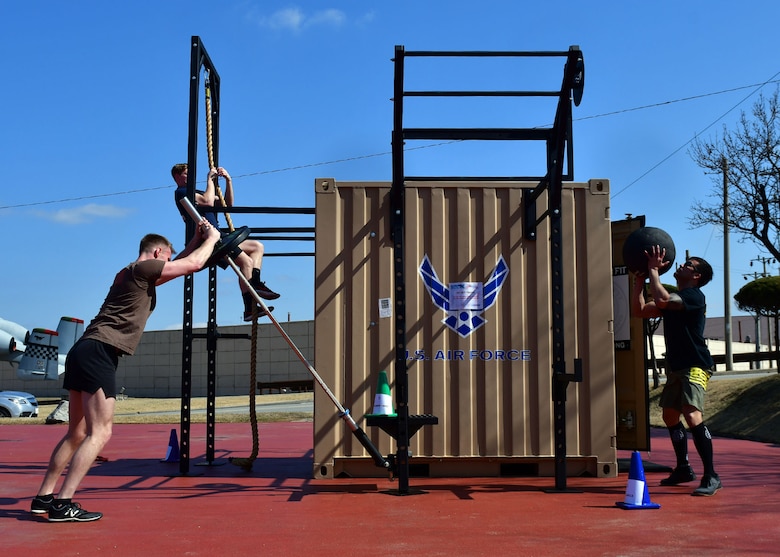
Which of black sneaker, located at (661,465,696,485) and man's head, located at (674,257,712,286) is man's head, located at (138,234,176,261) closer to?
man's head, located at (674,257,712,286)

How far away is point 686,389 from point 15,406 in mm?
20283

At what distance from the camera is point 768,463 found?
30.7ft

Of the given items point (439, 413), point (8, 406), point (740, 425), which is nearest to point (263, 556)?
point (439, 413)

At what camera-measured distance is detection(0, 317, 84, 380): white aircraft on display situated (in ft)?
101

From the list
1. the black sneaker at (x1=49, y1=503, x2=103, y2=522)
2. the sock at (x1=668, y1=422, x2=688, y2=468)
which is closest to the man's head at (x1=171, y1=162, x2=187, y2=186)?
the black sneaker at (x1=49, y1=503, x2=103, y2=522)

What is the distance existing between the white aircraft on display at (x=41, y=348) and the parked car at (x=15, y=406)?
23.3ft

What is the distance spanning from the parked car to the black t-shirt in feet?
65.6

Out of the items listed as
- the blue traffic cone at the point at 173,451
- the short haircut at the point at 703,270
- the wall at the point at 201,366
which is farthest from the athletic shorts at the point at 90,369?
the wall at the point at 201,366

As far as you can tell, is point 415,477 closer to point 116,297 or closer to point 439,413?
point 439,413

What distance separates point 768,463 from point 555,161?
4.77 meters

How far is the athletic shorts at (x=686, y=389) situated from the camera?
6793 mm

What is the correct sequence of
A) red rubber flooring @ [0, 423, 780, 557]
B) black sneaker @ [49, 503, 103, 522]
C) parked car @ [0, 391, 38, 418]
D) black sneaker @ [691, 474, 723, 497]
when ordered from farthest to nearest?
parked car @ [0, 391, 38, 418], black sneaker @ [691, 474, 723, 497], black sneaker @ [49, 503, 103, 522], red rubber flooring @ [0, 423, 780, 557]

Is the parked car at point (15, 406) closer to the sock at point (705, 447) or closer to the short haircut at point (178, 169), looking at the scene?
the short haircut at point (178, 169)

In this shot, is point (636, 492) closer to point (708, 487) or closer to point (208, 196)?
point (708, 487)
